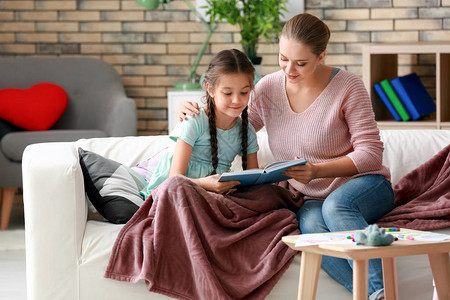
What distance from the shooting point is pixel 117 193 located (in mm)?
2266

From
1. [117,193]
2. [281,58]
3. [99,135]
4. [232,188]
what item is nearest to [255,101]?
[281,58]

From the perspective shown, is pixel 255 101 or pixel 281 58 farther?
pixel 255 101

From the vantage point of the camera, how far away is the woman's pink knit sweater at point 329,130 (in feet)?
7.34

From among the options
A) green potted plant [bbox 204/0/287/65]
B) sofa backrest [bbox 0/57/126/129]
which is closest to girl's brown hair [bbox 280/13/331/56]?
green potted plant [bbox 204/0/287/65]

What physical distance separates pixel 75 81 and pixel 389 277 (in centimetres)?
295

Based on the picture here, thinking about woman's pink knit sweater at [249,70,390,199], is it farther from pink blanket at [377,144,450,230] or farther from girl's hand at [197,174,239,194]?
girl's hand at [197,174,239,194]

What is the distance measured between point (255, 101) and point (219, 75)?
0.27m

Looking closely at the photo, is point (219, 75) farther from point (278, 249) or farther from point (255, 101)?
point (278, 249)

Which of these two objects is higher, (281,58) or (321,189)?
(281,58)

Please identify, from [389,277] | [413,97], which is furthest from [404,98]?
[389,277]

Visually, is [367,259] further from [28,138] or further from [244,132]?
[28,138]

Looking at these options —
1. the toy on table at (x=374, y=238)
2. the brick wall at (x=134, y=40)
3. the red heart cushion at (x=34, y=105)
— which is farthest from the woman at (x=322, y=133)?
the brick wall at (x=134, y=40)

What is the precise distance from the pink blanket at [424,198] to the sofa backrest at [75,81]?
7.19 feet

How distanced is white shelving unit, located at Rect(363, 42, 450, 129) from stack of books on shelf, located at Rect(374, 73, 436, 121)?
53 mm
